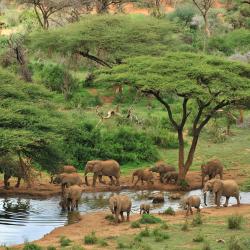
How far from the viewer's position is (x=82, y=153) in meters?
30.6

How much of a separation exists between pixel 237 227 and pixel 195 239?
172cm

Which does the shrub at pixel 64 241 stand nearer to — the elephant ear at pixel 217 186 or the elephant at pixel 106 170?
the elephant ear at pixel 217 186

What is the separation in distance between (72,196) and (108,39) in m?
20.6

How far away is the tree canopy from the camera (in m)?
42.1

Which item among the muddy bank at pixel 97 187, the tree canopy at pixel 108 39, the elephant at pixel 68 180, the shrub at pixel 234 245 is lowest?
the shrub at pixel 234 245

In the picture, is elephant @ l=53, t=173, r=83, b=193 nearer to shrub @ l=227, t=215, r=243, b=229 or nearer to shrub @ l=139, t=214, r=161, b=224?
shrub @ l=139, t=214, r=161, b=224

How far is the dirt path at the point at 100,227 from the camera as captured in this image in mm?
19328

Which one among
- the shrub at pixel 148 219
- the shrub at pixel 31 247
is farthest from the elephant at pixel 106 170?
the shrub at pixel 31 247

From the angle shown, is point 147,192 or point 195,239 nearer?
point 195,239

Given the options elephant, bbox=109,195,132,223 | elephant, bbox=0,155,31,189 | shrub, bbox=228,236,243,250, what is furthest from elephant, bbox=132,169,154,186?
shrub, bbox=228,236,243,250

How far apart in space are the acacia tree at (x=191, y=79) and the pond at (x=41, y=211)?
258 centimetres

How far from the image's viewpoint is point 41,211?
23156mm

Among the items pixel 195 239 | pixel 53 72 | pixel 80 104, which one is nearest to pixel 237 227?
pixel 195 239

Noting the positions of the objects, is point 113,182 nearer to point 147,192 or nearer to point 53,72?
point 147,192
